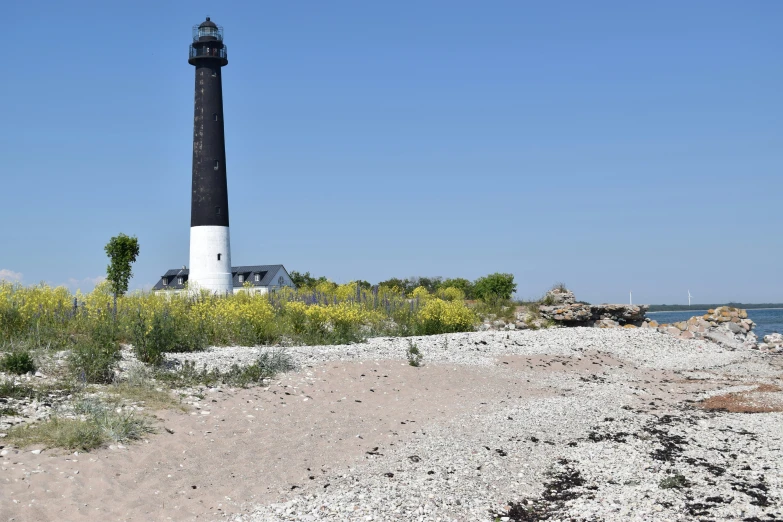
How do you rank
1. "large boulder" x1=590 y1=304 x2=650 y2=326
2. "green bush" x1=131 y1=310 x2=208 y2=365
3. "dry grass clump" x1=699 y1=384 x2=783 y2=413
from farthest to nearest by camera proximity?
1. "large boulder" x1=590 y1=304 x2=650 y2=326
2. "dry grass clump" x1=699 y1=384 x2=783 y2=413
3. "green bush" x1=131 y1=310 x2=208 y2=365

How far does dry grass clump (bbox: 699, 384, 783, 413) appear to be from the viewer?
12.2 m

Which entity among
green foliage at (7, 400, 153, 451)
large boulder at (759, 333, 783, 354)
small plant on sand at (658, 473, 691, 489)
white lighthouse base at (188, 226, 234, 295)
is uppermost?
white lighthouse base at (188, 226, 234, 295)

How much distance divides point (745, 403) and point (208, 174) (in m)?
22.3

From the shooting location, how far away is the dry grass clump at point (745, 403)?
1221 cm

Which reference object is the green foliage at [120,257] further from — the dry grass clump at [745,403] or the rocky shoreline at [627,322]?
the dry grass clump at [745,403]

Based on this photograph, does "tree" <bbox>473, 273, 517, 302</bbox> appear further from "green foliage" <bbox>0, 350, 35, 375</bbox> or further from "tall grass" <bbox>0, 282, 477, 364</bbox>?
"green foliage" <bbox>0, 350, 35, 375</bbox>

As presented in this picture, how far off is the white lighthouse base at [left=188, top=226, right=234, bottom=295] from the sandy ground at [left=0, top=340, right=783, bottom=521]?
17404mm

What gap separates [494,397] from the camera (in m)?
12.3

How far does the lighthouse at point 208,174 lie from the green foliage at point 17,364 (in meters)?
18.4

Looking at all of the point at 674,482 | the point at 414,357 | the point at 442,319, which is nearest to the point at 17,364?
the point at 414,357

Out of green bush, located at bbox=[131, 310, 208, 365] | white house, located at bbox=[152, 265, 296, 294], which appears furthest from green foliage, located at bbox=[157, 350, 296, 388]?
white house, located at bbox=[152, 265, 296, 294]

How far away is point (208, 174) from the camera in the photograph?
28.8 meters

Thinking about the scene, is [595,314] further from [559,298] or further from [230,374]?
[230,374]

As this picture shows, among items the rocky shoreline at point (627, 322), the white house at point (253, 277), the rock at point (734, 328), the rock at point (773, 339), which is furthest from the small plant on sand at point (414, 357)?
the white house at point (253, 277)
